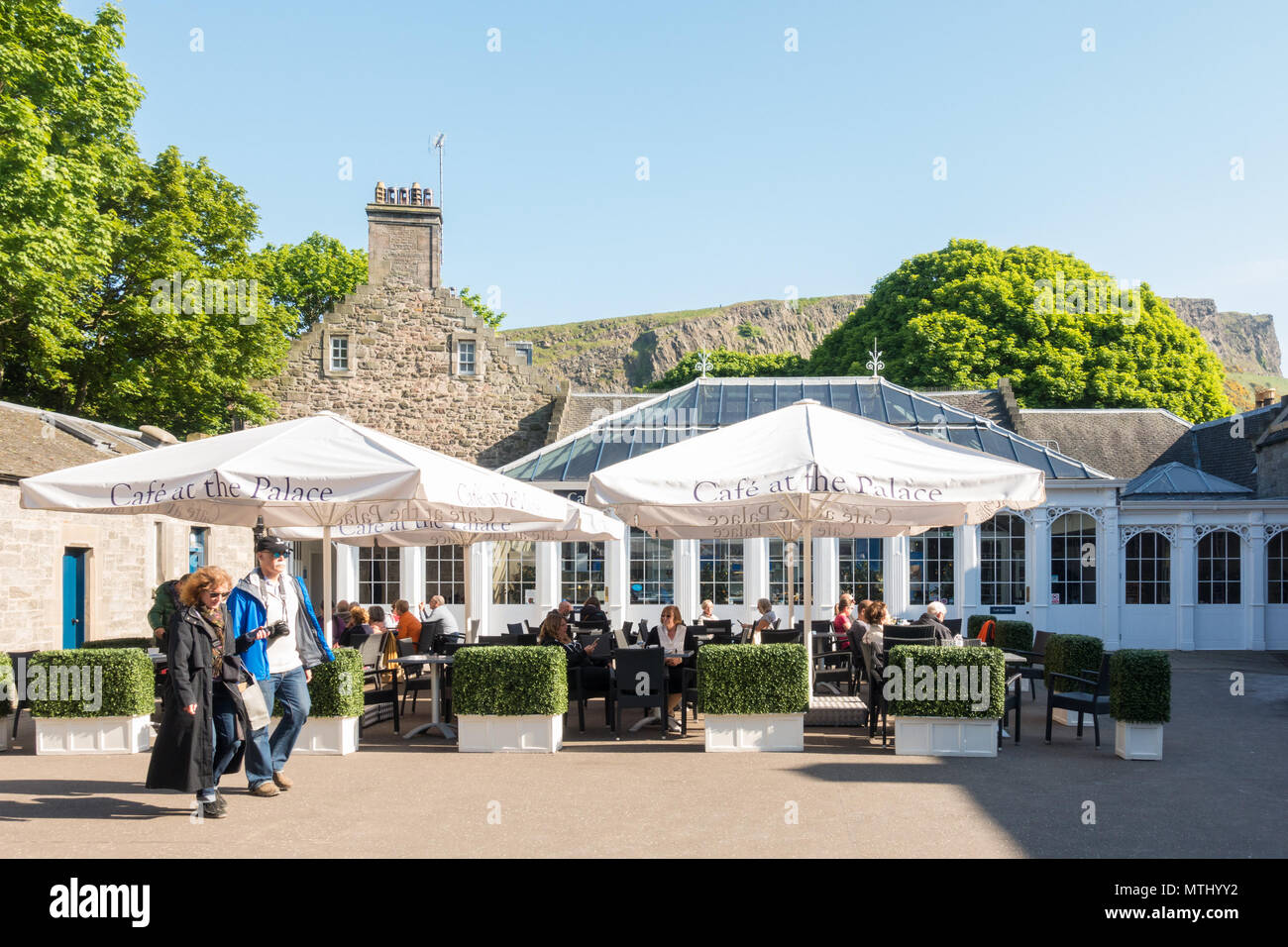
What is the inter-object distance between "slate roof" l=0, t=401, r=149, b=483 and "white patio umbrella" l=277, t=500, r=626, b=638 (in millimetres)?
4253

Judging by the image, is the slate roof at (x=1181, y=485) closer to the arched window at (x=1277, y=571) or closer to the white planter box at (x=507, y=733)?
the arched window at (x=1277, y=571)

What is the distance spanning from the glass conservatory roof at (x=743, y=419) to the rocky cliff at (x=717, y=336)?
109 metres

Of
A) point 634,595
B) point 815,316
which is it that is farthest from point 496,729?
point 815,316

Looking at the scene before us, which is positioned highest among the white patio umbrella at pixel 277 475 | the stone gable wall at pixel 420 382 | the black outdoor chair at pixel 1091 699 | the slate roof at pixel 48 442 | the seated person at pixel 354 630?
the stone gable wall at pixel 420 382

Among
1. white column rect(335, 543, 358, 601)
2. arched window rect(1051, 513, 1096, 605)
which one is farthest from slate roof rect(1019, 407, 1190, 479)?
white column rect(335, 543, 358, 601)

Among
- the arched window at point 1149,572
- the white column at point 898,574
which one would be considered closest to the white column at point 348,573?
the white column at point 898,574

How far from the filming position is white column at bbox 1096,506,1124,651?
750 inches

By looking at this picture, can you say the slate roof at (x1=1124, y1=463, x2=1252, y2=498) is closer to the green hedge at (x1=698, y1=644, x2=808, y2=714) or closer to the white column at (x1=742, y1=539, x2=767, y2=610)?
the white column at (x1=742, y1=539, x2=767, y2=610)

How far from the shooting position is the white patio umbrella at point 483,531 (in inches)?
478

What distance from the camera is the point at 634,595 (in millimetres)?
19438

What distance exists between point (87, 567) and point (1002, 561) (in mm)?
A: 15565

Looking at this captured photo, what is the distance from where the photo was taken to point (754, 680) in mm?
9234
